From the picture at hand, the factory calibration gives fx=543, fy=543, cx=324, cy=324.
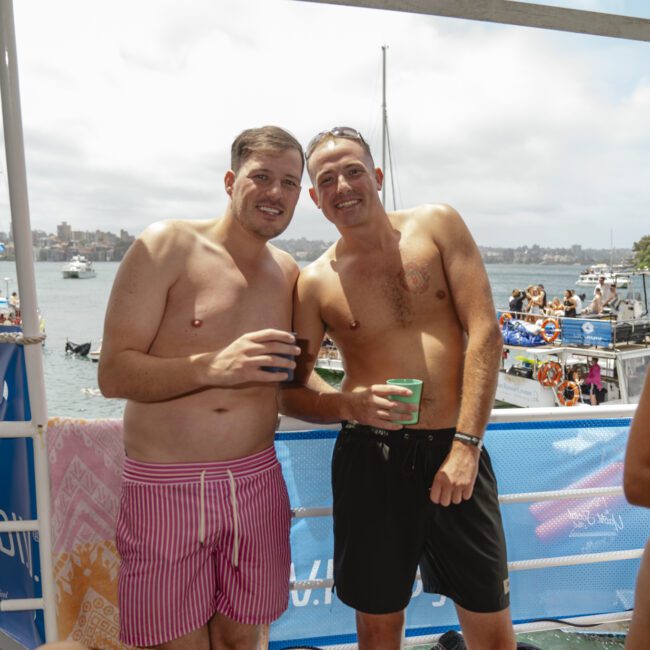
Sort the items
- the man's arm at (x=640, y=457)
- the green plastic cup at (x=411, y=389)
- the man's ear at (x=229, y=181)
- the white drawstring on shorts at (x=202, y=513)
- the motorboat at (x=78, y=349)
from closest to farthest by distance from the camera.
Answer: the man's arm at (x=640, y=457)
the green plastic cup at (x=411, y=389)
the white drawstring on shorts at (x=202, y=513)
the man's ear at (x=229, y=181)
the motorboat at (x=78, y=349)

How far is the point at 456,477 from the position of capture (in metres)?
1.73

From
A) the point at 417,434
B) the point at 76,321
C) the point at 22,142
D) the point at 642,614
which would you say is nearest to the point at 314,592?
the point at 417,434

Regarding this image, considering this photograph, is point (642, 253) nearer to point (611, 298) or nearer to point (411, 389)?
point (611, 298)

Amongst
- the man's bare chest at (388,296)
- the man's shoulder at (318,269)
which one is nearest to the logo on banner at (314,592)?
the man's bare chest at (388,296)

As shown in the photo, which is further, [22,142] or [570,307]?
[570,307]

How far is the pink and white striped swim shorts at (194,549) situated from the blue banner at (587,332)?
18981 millimetres

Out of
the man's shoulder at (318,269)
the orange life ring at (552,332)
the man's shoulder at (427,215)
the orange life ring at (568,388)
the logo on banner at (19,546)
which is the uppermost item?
the man's shoulder at (427,215)

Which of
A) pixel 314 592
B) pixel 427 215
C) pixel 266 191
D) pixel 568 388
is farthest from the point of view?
pixel 568 388

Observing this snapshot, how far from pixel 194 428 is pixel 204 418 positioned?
4cm

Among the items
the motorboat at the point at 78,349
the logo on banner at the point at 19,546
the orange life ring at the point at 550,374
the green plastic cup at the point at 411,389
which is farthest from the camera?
the motorboat at the point at 78,349

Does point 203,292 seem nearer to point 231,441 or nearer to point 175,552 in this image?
point 231,441

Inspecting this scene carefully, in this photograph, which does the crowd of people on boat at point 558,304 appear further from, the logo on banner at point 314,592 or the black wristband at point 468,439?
the black wristband at point 468,439

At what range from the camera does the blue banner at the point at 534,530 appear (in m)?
2.38

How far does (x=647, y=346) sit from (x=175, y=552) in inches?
820
